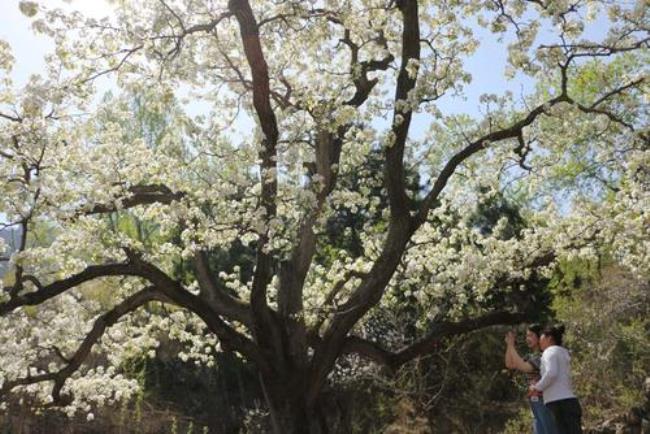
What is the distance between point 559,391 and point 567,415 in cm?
20

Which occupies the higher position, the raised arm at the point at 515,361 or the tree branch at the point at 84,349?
the tree branch at the point at 84,349

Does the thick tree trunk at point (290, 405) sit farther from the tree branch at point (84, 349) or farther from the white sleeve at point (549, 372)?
the white sleeve at point (549, 372)

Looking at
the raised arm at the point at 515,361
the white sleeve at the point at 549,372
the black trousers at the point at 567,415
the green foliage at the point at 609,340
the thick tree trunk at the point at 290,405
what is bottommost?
the black trousers at the point at 567,415

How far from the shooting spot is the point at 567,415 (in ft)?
18.7

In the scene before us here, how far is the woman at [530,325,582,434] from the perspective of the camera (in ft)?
18.7

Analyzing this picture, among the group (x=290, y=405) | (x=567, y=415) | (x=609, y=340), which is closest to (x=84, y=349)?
(x=290, y=405)

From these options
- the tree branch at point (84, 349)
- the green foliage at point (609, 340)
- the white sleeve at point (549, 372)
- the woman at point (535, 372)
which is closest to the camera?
the white sleeve at point (549, 372)

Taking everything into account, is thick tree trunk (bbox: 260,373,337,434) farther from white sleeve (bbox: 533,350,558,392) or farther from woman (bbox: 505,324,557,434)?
white sleeve (bbox: 533,350,558,392)

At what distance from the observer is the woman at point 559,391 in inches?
224

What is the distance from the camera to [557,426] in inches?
228

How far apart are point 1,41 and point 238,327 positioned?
5153 mm

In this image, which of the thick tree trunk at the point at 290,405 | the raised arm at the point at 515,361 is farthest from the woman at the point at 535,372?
the thick tree trunk at the point at 290,405

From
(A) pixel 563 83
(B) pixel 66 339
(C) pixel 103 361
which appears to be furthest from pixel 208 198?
(C) pixel 103 361

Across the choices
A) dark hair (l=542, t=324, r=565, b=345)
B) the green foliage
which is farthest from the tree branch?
the green foliage
